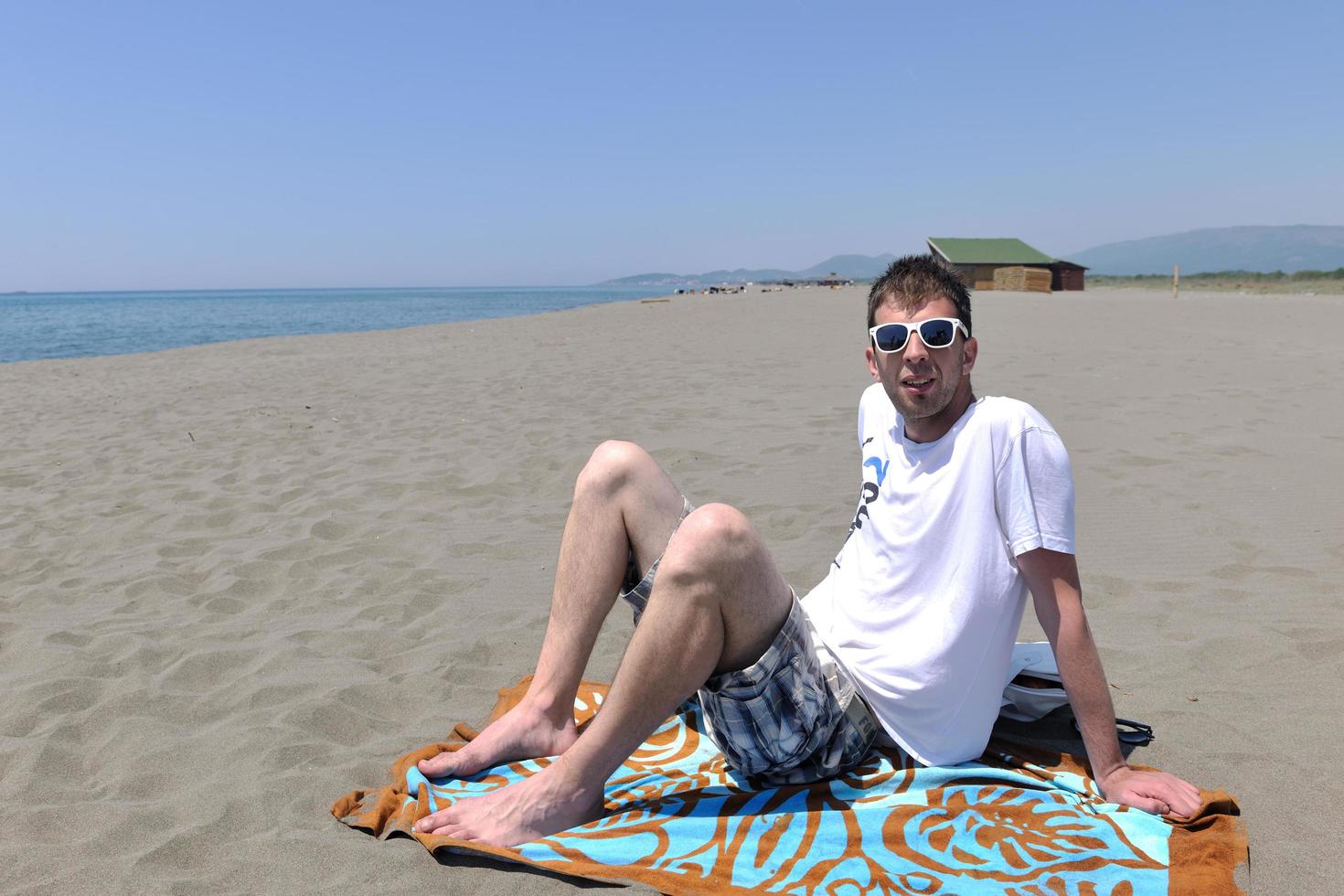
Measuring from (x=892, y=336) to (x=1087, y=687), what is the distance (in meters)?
0.89

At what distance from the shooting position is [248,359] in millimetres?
14258

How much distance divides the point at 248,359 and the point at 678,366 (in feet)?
24.9

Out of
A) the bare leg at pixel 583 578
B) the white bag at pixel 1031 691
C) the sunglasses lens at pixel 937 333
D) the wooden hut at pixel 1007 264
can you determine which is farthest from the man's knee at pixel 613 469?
the wooden hut at pixel 1007 264

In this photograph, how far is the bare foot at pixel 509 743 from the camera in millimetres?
2309

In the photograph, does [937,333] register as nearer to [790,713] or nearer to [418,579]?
[790,713]

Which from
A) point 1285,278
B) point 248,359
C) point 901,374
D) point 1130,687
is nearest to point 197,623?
point 901,374

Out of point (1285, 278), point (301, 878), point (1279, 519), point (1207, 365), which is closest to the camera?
point (301, 878)

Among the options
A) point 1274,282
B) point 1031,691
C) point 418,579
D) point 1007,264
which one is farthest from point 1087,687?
point 1274,282

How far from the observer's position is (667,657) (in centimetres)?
188

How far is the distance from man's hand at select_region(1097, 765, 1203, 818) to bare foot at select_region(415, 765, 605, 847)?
46.5 inches

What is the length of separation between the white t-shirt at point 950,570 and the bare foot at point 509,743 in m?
0.77

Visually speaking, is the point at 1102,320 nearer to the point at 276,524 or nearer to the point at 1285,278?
the point at 276,524

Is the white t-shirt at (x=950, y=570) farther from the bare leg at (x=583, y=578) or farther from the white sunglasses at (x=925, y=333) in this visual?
the bare leg at (x=583, y=578)

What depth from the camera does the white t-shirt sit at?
6.36 ft
